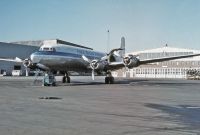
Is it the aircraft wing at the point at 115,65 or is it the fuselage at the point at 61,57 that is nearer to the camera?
the fuselage at the point at 61,57

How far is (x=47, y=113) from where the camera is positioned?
44.9ft

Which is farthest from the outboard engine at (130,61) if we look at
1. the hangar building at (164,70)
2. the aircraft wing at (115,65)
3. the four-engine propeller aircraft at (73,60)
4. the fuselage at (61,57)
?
the hangar building at (164,70)

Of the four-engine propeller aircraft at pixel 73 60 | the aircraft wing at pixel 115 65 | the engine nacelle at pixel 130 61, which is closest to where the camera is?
the four-engine propeller aircraft at pixel 73 60

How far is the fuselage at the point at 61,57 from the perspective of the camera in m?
37.6

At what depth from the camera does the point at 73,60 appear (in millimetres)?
40562

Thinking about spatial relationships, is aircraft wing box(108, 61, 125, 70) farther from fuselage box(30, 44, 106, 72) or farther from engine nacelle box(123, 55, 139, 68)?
fuselage box(30, 44, 106, 72)

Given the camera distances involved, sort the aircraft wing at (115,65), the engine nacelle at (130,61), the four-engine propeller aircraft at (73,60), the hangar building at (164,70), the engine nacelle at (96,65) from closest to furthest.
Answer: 1. the four-engine propeller aircraft at (73,60)
2. the engine nacelle at (130,61)
3. the engine nacelle at (96,65)
4. the aircraft wing at (115,65)
5. the hangar building at (164,70)

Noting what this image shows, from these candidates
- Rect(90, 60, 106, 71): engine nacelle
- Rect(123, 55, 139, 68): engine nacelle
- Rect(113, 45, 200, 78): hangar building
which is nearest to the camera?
Rect(123, 55, 139, 68): engine nacelle

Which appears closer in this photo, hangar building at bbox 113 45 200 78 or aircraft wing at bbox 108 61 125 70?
aircraft wing at bbox 108 61 125 70

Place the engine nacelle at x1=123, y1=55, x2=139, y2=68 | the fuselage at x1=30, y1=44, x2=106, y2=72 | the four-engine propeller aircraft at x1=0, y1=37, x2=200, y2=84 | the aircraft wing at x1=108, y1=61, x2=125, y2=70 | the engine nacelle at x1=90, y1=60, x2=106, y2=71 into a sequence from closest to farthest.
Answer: the fuselage at x1=30, y1=44, x2=106, y2=72
the four-engine propeller aircraft at x1=0, y1=37, x2=200, y2=84
the engine nacelle at x1=123, y1=55, x2=139, y2=68
the engine nacelle at x1=90, y1=60, x2=106, y2=71
the aircraft wing at x1=108, y1=61, x2=125, y2=70

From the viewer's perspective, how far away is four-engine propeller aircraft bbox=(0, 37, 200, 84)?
37719mm

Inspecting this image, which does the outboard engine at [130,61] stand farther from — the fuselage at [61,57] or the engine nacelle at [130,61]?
the fuselage at [61,57]

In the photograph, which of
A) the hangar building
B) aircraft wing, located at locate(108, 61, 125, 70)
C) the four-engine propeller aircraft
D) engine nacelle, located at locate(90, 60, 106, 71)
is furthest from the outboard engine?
the hangar building

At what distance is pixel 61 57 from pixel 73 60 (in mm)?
1948
